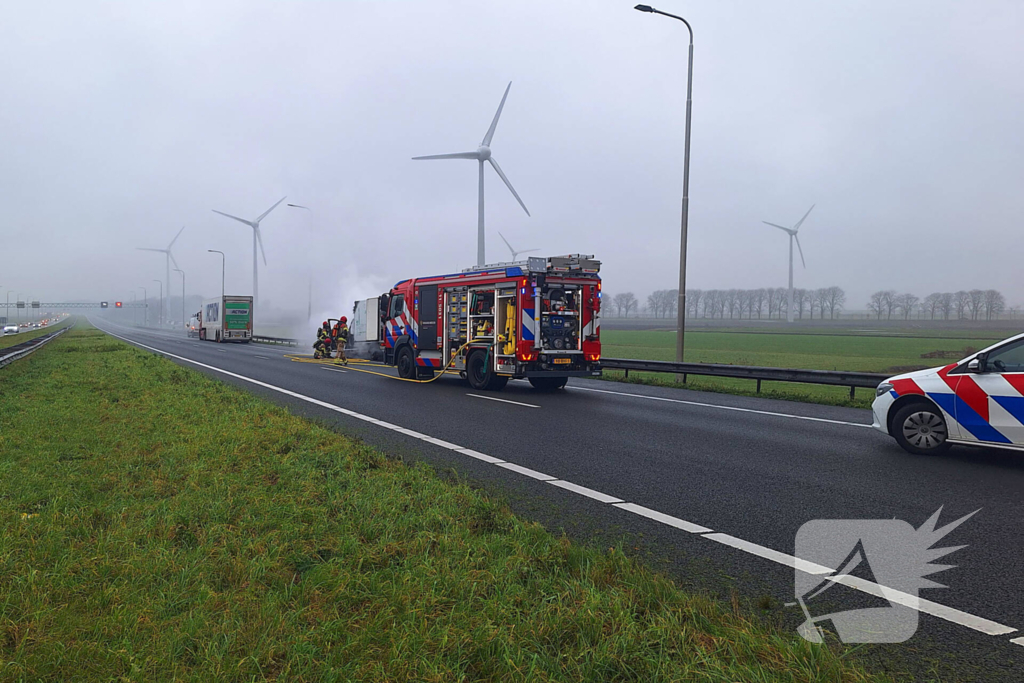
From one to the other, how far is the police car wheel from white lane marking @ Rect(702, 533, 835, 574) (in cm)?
437

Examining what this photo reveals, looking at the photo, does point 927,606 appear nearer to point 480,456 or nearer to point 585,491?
point 585,491

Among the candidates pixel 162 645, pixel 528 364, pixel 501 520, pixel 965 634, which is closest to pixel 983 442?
pixel 965 634

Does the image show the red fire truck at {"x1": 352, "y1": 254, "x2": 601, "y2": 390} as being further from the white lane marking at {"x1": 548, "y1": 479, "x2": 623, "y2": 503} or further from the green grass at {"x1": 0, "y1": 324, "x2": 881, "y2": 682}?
the green grass at {"x1": 0, "y1": 324, "x2": 881, "y2": 682}

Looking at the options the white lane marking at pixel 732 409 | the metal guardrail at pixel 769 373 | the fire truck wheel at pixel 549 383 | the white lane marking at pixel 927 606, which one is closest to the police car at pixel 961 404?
the white lane marking at pixel 732 409

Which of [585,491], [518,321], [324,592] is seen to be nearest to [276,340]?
[518,321]

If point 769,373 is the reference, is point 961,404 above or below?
above

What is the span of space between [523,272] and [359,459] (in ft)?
28.2

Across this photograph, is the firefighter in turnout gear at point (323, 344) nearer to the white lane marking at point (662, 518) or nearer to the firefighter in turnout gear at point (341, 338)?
the firefighter in turnout gear at point (341, 338)

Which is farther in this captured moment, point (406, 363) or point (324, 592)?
point (406, 363)

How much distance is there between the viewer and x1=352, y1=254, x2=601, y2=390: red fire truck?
50.6 ft

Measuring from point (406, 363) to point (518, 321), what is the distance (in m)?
5.11

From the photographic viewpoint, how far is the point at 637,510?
19.3 feet

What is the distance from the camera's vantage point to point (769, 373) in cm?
1614

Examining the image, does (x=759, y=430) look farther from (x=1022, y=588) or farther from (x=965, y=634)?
(x=965, y=634)
